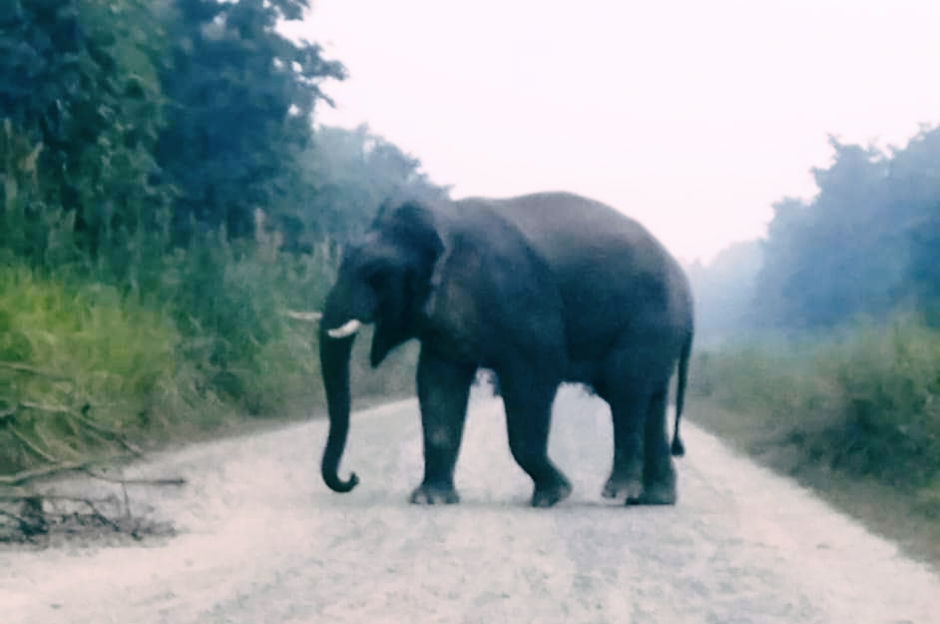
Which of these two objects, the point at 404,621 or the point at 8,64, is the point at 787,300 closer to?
the point at 8,64

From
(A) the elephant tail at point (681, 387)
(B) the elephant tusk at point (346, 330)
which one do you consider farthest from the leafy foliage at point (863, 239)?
(B) the elephant tusk at point (346, 330)

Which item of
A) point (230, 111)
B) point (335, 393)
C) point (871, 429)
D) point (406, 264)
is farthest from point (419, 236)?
point (230, 111)

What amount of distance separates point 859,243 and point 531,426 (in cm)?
4100

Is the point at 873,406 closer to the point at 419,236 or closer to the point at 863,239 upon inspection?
the point at 419,236

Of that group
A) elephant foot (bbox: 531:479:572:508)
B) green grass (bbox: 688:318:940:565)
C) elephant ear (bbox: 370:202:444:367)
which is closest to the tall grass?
green grass (bbox: 688:318:940:565)

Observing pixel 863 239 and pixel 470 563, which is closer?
pixel 470 563

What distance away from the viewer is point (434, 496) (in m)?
10.9

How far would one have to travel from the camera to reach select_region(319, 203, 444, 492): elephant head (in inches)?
424

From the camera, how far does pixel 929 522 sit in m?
10.5

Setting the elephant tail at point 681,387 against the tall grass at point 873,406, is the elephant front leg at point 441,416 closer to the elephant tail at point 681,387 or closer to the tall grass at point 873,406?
the elephant tail at point 681,387

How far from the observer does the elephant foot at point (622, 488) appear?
1142 centimetres

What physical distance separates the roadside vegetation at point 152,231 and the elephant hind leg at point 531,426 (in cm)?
288

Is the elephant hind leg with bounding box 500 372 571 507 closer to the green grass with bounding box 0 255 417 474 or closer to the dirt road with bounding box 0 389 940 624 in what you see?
the dirt road with bounding box 0 389 940 624

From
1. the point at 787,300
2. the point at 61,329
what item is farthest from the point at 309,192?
the point at 787,300
